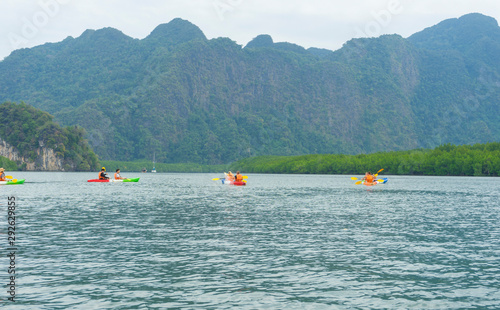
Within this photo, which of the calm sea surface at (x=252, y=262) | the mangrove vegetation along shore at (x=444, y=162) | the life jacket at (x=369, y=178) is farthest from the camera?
the mangrove vegetation along shore at (x=444, y=162)

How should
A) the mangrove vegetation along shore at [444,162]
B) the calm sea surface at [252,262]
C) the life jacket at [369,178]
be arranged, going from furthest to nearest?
the mangrove vegetation along shore at [444,162], the life jacket at [369,178], the calm sea surface at [252,262]

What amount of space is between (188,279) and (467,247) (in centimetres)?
1625

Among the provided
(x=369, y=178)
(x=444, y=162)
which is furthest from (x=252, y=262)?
(x=444, y=162)

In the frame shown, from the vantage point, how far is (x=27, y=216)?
39.9 metres

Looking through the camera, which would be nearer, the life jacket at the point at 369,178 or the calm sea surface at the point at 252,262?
the calm sea surface at the point at 252,262

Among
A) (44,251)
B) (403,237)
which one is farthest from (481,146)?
(44,251)

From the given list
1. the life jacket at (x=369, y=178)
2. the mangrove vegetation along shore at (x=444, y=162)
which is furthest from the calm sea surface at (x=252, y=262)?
A: the mangrove vegetation along shore at (x=444, y=162)

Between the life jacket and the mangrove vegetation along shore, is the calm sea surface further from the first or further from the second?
the mangrove vegetation along shore

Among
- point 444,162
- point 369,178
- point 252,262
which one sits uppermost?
point 444,162

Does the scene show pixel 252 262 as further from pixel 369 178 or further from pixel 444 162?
pixel 444 162

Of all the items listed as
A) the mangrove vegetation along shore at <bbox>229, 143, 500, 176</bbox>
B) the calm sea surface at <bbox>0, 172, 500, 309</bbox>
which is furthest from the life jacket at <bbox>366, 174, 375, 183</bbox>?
the mangrove vegetation along shore at <bbox>229, 143, 500, 176</bbox>

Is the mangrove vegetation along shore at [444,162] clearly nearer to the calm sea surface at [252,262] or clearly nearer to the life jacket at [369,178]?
the life jacket at [369,178]

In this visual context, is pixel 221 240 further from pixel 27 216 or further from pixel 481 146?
pixel 481 146

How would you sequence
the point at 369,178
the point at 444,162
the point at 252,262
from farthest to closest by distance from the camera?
the point at 444,162, the point at 369,178, the point at 252,262
